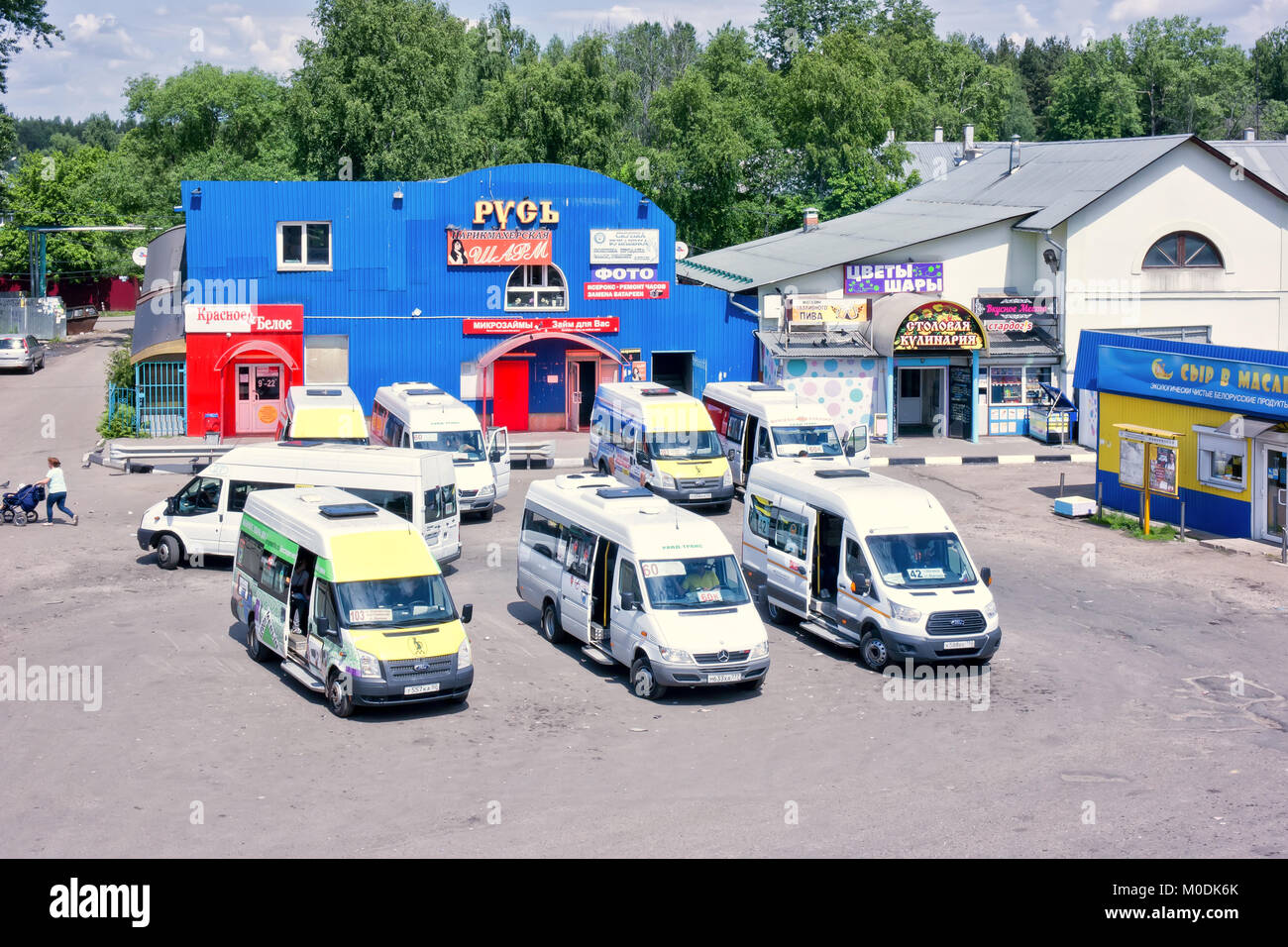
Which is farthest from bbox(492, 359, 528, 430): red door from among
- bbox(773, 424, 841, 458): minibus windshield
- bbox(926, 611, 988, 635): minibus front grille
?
bbox(926, 611, 988, 635): minibus front grille

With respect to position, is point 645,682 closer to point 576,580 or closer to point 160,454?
point 576,580

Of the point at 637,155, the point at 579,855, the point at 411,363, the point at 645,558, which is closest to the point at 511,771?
the point at 579,855

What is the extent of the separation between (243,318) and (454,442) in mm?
11571

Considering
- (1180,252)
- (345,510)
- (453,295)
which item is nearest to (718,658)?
(345,510)

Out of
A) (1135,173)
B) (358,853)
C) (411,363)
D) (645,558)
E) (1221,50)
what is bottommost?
(358,853)

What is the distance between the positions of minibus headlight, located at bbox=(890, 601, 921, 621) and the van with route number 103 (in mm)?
5571

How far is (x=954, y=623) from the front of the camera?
18.2m

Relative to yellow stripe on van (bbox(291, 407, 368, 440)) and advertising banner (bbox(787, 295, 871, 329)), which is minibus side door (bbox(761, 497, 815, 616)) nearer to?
yellow stripe on van (bbox(291, 407, 368, 440))

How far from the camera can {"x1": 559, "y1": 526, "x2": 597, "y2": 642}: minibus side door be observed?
62.6 feet

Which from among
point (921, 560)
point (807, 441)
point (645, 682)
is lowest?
point (645, 682)

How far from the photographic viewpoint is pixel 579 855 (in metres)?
12.3

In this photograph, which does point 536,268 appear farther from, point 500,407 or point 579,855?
point 579,855

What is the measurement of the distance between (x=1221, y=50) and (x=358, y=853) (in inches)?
4475

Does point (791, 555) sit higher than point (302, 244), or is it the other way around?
point (302, 244)
